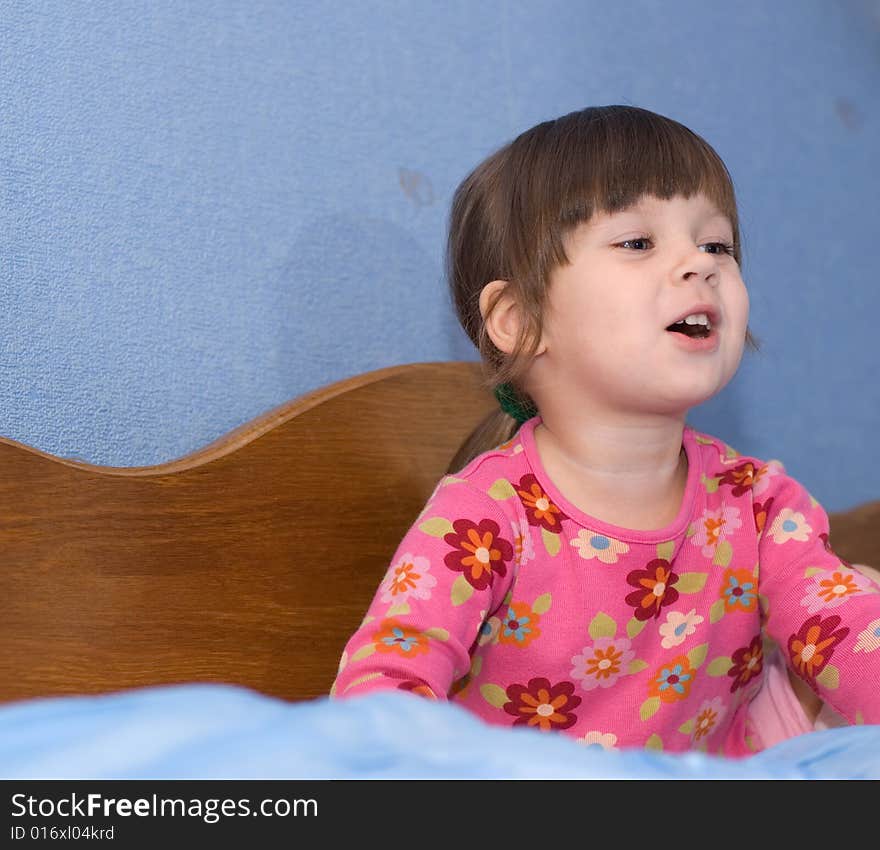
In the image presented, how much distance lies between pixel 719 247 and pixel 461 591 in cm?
40

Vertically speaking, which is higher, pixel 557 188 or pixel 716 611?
pixel 557 188

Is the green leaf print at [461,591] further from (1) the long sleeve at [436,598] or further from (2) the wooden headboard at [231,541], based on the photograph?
(2) the wooden headboard at [231,541]

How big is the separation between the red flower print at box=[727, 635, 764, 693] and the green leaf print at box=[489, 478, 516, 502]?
0.86ft

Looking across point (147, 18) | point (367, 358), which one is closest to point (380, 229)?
point (367, 358)

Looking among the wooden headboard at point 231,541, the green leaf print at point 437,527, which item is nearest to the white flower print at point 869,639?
the green leaf print at point 437,527

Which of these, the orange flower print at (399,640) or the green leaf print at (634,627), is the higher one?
the orange flower print at (399,640)

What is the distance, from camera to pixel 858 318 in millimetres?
1751

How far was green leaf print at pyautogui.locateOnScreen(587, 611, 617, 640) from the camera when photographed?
0.97 metres

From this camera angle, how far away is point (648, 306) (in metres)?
0.95

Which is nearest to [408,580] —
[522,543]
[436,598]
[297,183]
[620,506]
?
[436,598]

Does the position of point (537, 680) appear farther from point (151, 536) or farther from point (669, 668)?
point (151, 536)

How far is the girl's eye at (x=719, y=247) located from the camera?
1010 mm

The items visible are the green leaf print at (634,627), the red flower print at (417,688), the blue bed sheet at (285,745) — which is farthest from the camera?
the green leaf print at (634,627)

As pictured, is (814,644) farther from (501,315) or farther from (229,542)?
(229,542)
